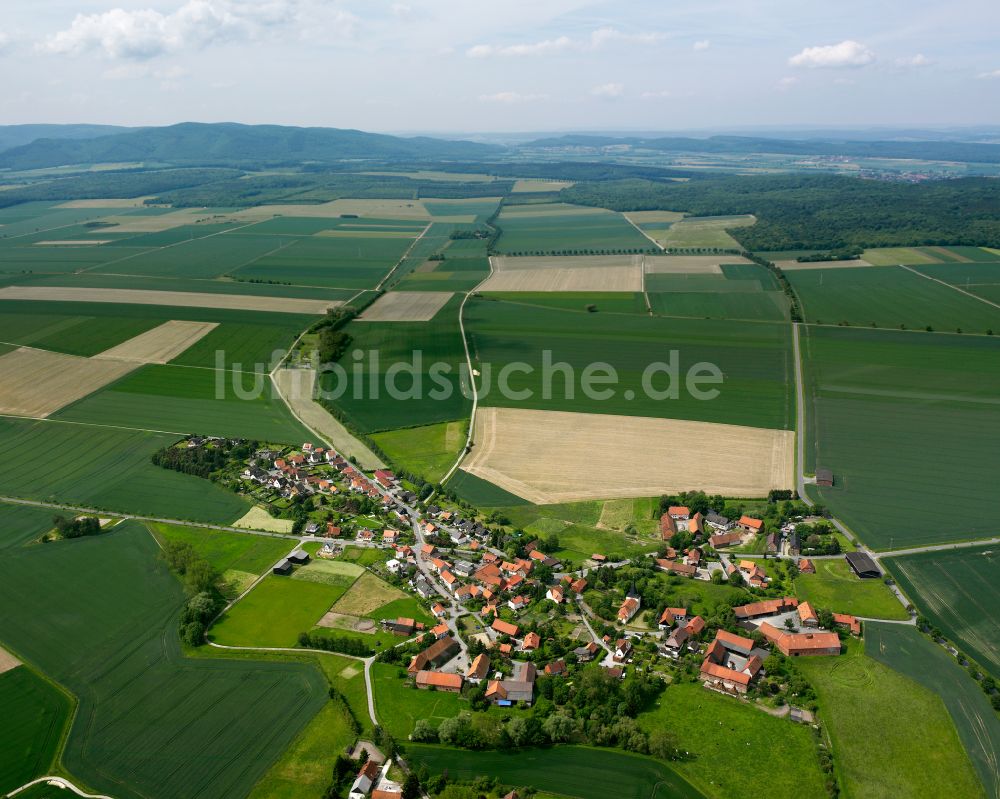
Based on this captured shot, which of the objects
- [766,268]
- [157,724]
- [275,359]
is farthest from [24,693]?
[766,268]

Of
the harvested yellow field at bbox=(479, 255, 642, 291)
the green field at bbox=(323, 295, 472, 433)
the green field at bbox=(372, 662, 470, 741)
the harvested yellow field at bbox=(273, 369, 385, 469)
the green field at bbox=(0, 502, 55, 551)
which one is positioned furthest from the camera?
the harvested yellow field at bbox=(479, 255, 642, 291)

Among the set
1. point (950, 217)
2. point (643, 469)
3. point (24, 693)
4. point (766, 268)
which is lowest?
point (24, 693)

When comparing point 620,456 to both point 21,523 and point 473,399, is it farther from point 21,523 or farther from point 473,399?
point 21,523

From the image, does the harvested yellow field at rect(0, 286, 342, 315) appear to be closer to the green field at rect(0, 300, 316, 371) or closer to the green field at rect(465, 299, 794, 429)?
the green field at rect(0, 300, 316, 371)

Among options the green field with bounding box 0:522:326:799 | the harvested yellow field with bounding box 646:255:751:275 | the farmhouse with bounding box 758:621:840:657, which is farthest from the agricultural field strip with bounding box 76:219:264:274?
the farmhouse with bounding box 758:621:840:657

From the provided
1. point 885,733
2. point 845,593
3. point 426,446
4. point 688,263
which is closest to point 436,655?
point 885,733

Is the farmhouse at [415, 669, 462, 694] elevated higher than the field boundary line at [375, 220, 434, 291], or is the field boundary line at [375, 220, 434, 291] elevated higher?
the field boundary line at [375, 220, 434, 291]

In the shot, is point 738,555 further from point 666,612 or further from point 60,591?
point 60,591

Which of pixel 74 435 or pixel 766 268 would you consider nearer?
pixel 74 435
